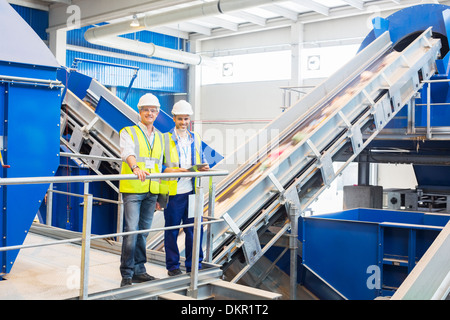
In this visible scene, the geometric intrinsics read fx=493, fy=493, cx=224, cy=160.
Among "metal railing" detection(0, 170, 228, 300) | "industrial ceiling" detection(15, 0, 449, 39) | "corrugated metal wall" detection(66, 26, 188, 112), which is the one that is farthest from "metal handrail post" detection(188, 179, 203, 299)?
"corrugated metal wall" detection(66, 26, 188, 112)

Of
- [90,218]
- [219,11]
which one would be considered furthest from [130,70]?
[90,218]

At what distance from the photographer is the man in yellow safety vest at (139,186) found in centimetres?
407

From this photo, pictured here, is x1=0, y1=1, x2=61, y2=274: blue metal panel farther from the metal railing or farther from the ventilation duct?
the ventilation duct

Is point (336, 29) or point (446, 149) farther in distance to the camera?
point (336, 29)

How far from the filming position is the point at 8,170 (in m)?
4.20

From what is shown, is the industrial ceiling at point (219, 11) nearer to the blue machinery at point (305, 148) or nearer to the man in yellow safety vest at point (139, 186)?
the blue machinery at point (305, 148)

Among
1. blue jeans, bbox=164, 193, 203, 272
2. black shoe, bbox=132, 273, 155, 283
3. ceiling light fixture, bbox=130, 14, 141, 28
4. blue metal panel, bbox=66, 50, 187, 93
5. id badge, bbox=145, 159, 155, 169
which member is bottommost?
black shoe, bbox=132, 273, 155, 283

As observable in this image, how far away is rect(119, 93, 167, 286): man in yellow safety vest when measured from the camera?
160 inches

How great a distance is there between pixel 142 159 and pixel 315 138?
3.22 meters

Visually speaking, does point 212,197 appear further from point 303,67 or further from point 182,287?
point 303,67

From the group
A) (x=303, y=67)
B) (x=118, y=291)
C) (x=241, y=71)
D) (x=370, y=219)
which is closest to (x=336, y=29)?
(x=303, y=67)

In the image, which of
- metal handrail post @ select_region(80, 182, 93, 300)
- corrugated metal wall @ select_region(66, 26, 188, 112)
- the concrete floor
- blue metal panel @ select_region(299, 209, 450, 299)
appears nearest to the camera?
metal handrail post @ select_region(80, 182, 93, 300)
